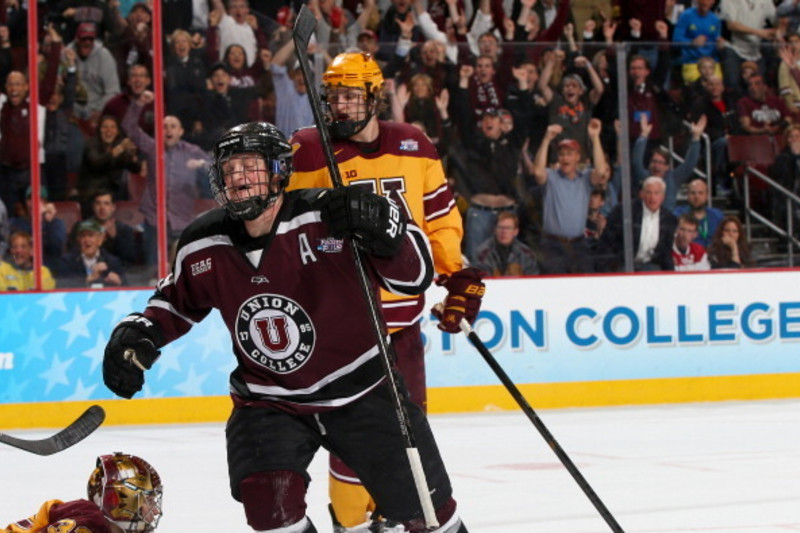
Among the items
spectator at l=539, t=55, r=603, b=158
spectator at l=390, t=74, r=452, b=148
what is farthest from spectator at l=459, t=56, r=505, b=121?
spectator at l=539, t=55, r=603, b=158

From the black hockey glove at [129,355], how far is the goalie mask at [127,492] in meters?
0.22

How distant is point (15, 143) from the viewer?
23.8 ft

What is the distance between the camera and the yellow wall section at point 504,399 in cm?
718

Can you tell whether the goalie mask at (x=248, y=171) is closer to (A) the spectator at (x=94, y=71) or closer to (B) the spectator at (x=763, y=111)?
(A) the spectator at (x=94, y=71)

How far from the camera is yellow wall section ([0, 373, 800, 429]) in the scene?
7.18m

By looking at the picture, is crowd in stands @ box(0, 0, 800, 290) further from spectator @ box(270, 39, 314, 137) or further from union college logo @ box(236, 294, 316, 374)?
union college logo @ box(236, 294, 316, 374)

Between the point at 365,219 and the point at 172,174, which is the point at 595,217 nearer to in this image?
the point at 172,174

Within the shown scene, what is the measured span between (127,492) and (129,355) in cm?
33

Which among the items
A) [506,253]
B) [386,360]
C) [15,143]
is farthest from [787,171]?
[386,360]

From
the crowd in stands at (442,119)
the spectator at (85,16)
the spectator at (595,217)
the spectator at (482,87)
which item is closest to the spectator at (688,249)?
the crowd in stands at (442,119)

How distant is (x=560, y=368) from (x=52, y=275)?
2629 millimetres

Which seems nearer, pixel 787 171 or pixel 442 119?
pixel 442 119

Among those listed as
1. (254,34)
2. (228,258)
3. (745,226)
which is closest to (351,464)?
(228,258)

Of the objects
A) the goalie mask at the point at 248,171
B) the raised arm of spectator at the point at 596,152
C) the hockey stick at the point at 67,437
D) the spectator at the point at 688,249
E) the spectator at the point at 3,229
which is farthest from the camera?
the spectator at the point at 688,249
